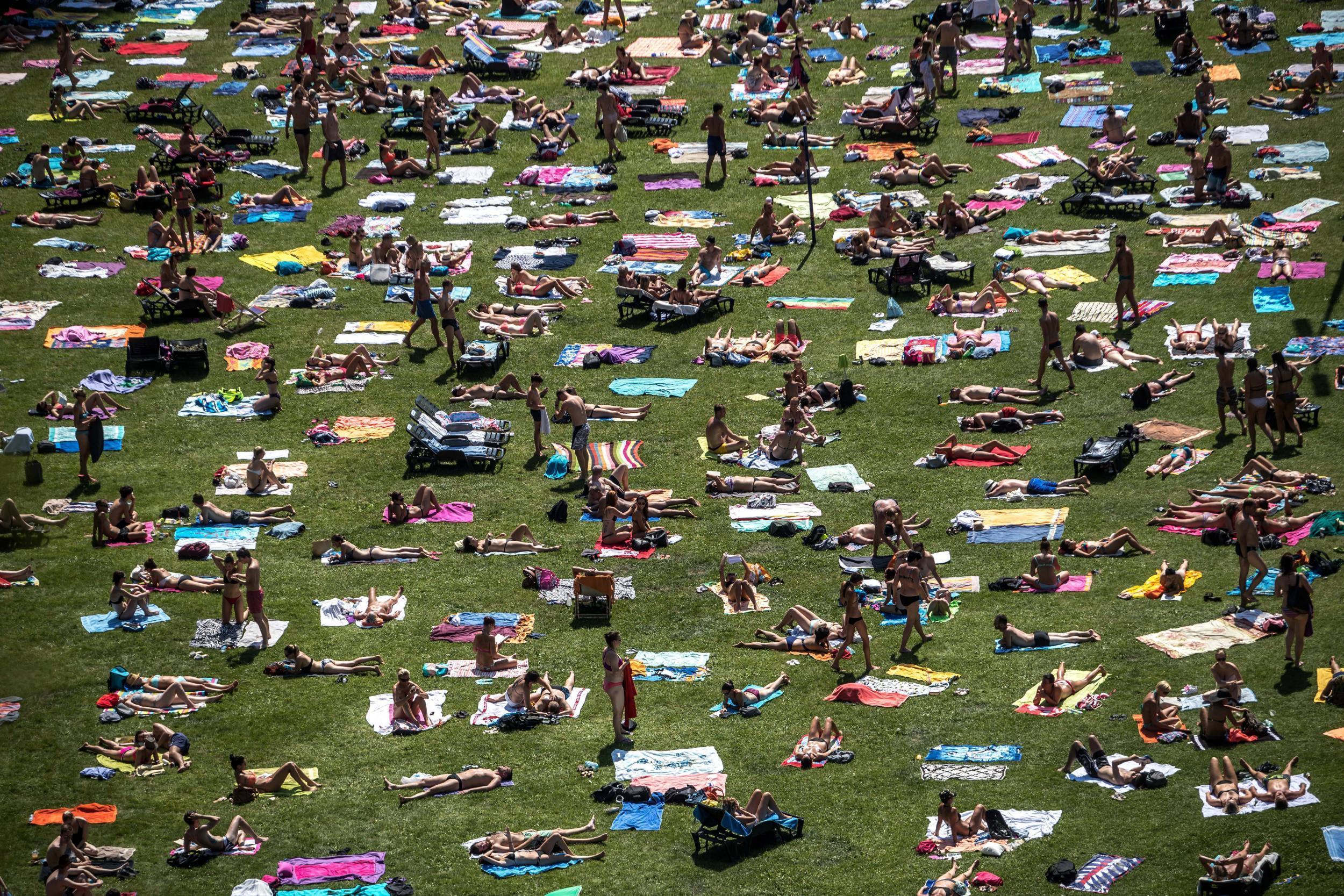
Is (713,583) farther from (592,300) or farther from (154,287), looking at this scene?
(154,287)

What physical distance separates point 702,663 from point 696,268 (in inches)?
686

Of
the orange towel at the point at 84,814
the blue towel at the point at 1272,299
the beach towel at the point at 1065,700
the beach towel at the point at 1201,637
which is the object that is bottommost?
the orange towel at the point at 84,814

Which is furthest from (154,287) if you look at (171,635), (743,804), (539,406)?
(743,804)

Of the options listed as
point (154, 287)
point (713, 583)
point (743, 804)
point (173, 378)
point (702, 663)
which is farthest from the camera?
point (154, 287)

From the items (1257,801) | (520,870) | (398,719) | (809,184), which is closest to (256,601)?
(398,719)

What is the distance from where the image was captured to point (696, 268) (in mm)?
44469

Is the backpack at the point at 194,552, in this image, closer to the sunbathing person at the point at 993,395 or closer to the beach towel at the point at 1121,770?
the sunbathing person at the point at 993,395

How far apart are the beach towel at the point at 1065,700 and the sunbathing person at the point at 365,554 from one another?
12.2 m

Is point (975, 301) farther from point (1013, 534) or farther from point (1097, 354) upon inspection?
point (1013, 534)

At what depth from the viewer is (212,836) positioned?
24.6 metres

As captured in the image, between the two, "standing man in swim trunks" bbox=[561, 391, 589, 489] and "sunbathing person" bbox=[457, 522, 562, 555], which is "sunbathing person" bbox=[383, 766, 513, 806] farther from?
"standing man in swim trunks" bbox=[561, 391, 589, 489]

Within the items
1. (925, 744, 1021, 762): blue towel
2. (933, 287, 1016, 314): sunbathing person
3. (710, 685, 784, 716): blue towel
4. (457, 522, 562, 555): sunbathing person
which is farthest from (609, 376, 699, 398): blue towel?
(925, 744, 1021, 762): blue towel

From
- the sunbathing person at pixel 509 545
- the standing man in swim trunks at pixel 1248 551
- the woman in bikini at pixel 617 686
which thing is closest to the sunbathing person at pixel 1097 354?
the standing man in swim trunks at pixel 1248 551

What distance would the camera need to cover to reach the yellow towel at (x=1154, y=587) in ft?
95.8
